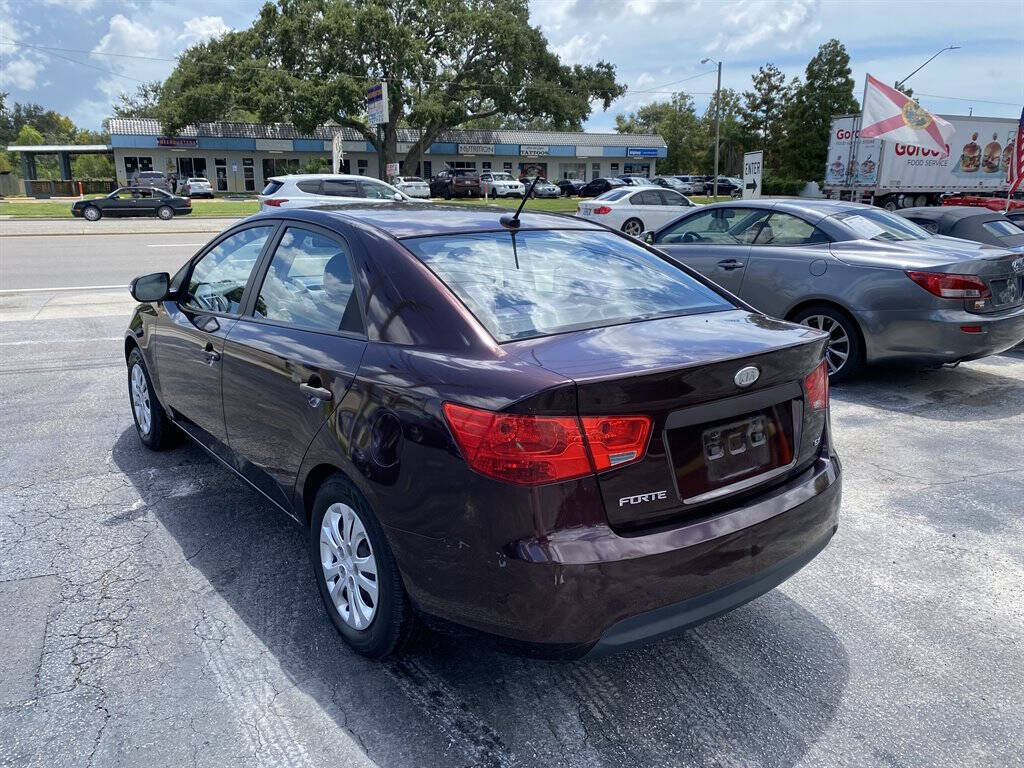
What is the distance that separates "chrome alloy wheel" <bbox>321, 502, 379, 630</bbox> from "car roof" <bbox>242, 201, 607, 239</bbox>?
1115 millimetres

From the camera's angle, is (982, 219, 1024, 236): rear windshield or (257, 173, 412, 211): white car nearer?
(982, 219, 1024, 236): rear windshield

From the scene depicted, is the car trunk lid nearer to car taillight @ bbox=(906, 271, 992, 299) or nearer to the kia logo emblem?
the kia logo emblem

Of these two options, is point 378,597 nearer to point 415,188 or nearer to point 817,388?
point 817,388

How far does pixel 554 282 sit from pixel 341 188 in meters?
18.4

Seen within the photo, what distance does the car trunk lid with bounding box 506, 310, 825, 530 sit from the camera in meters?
2.26

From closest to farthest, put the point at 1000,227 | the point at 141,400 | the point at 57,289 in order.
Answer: the point at 141,400
the point at 1000,227
the point at 57,289

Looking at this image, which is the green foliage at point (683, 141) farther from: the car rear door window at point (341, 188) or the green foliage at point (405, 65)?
the car rear door window at point (341, 188)

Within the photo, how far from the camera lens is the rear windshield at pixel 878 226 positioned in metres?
6.88

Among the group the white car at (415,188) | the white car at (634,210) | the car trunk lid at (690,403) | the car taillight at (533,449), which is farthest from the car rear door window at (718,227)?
the white car at (415,188)

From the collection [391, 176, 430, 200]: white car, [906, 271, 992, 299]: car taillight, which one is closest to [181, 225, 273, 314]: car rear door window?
[906, 271, 992, 299]: car taillight

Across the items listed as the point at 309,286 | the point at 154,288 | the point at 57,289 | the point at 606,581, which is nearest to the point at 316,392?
the point at 309,286

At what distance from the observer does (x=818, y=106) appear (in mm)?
55844

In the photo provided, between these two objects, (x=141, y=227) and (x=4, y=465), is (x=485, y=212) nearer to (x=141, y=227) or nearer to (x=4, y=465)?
(x=4, y=465)

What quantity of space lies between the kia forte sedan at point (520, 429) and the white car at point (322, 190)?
16.8 metres
